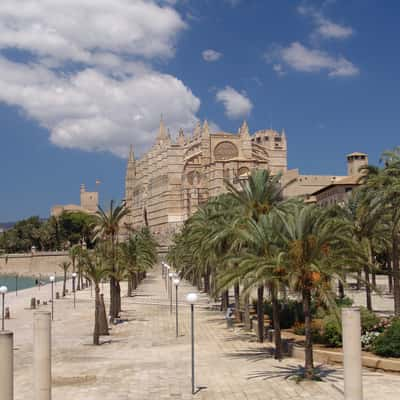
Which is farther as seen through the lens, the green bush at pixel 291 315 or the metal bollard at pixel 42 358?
the green bush at pixel 291 315

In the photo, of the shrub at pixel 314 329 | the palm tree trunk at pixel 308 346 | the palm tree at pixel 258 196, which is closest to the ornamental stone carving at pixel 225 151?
the palm tree at pixel 258 196

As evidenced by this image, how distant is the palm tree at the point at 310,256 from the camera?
1385 centimetres

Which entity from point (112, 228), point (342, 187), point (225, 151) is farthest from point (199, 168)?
point (112, 228)

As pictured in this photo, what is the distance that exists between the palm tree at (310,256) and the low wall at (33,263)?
87214mm

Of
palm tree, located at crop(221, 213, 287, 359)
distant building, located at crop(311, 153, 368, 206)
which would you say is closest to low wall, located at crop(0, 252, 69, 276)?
distant building, located at crop(311, 153, 368, 206)

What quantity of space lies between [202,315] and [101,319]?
7.40 metres

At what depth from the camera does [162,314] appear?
31328mm

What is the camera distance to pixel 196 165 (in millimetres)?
101312

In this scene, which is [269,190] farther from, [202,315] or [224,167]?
[224,167]

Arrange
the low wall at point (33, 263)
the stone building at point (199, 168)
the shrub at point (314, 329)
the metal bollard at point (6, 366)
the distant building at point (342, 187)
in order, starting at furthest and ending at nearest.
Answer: the low wall at point (33, 263) < the stone building at point (199, 168) < the distant building at point (342, 187) < the shrub at point (314, 329) < the metal bollard at point (6, 366)

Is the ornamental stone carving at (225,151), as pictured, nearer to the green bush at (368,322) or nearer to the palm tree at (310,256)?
the green bush at (368,322)

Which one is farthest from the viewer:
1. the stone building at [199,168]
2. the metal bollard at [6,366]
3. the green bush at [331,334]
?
the stone building at [199,168]

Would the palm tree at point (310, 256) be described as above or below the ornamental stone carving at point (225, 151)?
below

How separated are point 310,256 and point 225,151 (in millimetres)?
89202
